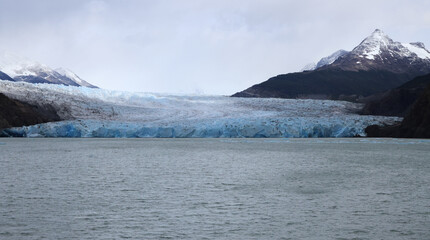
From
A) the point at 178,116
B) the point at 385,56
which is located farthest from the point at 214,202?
the point at 385,56

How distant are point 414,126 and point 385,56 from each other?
10968 centimetres

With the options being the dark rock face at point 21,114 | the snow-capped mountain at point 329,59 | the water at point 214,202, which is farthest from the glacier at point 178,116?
the snow-capped mountain at point 329,59

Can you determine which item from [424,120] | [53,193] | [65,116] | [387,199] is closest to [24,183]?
[53,193]

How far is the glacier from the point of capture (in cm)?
3694

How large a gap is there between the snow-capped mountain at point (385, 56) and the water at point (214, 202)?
125m

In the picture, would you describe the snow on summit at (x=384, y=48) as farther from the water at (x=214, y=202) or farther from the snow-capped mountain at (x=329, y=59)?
the water at (x=214, y=202)

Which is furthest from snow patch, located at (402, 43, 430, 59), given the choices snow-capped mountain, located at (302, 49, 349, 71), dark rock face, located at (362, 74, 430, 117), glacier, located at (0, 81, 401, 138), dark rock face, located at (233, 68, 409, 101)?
glacier, located at (0, 81, 401, 138)

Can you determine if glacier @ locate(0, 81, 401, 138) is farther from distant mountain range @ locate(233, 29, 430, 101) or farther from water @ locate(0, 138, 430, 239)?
distant mountain range @ locate(233, 29, 430, 101)

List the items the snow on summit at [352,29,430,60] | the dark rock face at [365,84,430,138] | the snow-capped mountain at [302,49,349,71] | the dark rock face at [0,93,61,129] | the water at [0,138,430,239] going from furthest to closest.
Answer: the snow-capped mountain at [302,49,349,71] → the snow on summit at [352,29,430,60] → the dark rock face at [0,93,61,129] → the dark rock face at [365,84,430,138] → the water at [0,138,430,239]

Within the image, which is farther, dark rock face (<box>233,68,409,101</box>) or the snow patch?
the snow patch

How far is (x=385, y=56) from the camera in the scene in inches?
5497

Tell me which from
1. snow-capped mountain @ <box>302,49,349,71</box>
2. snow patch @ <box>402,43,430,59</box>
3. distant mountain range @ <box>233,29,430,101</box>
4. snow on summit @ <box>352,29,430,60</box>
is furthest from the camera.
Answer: snow-capped mountain @ <box>302,49,349,71</box>

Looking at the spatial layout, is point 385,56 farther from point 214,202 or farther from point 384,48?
point 214,202

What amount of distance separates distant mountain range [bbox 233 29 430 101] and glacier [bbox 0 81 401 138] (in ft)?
175
